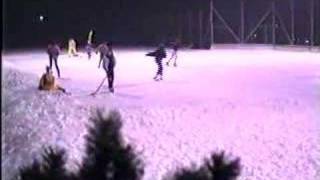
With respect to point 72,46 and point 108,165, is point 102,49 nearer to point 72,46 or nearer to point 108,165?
point 72,46

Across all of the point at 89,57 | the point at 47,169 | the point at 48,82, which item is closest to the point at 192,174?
the point at 47,169

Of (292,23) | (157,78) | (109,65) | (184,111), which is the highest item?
(292,23)

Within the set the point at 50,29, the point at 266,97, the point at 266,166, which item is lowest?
the point at 266,166

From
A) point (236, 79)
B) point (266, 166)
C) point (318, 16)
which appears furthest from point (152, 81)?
point (318, 16)

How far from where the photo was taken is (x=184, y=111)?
5398 mm

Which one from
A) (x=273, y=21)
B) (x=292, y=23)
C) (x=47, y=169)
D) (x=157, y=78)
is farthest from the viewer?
(x=292, y=23)

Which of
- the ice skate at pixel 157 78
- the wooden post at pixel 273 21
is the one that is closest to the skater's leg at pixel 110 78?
the ice skate at pixel 157 78

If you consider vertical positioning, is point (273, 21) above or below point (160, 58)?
above

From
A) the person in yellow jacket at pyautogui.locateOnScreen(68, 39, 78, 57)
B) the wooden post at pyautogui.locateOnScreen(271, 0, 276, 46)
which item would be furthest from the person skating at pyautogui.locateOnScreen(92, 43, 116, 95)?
the wooden post at pyautogui.locateOnScreen(271, 0, 276, 46)

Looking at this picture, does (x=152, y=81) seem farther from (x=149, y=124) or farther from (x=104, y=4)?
(x=104, y=4)

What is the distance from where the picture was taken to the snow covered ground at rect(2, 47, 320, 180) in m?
4.87

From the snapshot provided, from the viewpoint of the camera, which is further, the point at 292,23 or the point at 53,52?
the point at 292,23

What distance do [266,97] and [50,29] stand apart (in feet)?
7.03

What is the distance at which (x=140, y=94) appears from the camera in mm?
5844
